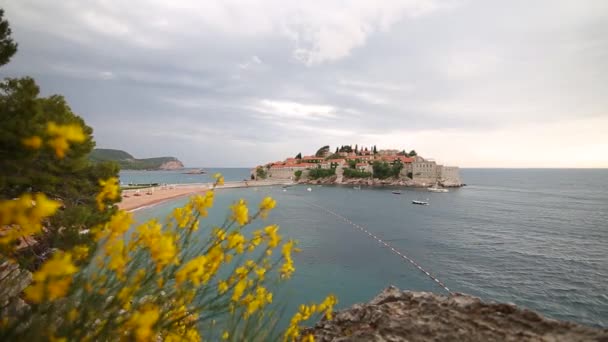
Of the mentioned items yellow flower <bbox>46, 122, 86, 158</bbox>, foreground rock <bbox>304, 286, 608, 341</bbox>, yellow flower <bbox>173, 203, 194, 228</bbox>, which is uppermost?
yellow flower <bbox>46, 122, 86, 158</bbox>

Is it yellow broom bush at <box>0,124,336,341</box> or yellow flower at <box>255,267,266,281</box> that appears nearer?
yellow broom bush at <box>0,124,336,341</box>

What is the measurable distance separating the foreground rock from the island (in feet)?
279

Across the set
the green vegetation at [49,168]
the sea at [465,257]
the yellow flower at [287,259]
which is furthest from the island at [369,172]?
the yellow flower at [287,259]

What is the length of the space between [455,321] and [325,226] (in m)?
27.5

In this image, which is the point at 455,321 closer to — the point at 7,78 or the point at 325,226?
the point at 7,78

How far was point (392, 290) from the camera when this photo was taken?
4812 millimetres

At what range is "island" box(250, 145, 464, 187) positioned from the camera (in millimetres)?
85312

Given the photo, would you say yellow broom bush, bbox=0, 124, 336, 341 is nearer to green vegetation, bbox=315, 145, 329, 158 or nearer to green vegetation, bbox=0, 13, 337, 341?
green vegetation, bbox=0, 13, 337, 341

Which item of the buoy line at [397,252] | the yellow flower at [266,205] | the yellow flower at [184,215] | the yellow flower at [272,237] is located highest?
the yellow flower at [266,205]

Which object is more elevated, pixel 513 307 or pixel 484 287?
pixel 513 307

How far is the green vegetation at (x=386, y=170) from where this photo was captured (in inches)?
3509

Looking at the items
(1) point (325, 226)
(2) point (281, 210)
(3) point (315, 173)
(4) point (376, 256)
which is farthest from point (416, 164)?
(4) point (376, 256)

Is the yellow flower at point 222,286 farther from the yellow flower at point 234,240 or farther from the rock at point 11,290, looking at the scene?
the rock at point 11,290

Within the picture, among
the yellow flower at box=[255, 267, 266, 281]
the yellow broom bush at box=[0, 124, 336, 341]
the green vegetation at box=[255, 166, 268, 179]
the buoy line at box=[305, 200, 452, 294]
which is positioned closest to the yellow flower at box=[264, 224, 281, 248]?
the yellow broom bush at box=[0, 124, 336, 341]
